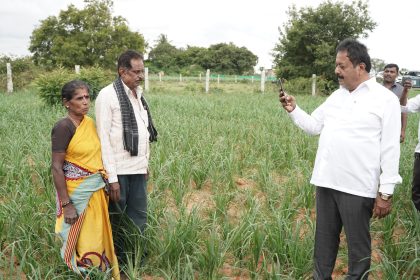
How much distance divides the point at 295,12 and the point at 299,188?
16404mm

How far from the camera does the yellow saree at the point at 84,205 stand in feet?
7.60

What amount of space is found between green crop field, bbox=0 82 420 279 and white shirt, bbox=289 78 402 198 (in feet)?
1.91

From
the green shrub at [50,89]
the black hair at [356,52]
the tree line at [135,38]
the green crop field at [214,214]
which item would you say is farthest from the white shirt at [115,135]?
the tree line at [135,38]

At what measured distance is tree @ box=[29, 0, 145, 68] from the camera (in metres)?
22.8

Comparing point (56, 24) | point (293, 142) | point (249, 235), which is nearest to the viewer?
point (249, 235)

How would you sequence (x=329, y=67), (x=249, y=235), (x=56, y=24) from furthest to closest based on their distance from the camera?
1. (x=56, y=24)
2. (x=329, y=67)
3. (x=249, y=235)

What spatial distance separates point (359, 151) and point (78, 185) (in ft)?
5.52

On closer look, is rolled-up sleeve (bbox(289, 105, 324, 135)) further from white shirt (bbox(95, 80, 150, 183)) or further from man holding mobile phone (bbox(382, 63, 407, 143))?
man holding mobile phone (bbox(382, 63, 407, 143))

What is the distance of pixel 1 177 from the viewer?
388 centimetres

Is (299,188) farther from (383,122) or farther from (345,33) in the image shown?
(345,33)

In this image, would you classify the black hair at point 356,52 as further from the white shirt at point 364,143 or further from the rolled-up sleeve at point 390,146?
the rolled-up sleeve at point 390,146

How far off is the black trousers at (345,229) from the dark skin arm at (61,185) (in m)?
1.53

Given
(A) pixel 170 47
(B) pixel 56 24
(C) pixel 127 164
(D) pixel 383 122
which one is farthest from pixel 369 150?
(A) pixel 170 47

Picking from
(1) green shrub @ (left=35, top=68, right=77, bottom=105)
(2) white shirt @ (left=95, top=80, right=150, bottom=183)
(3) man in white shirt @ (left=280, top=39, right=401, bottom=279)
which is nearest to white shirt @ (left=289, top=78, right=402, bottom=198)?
(3) man in white shirt @ (left=280, top=39, right=401, bottom=279)
